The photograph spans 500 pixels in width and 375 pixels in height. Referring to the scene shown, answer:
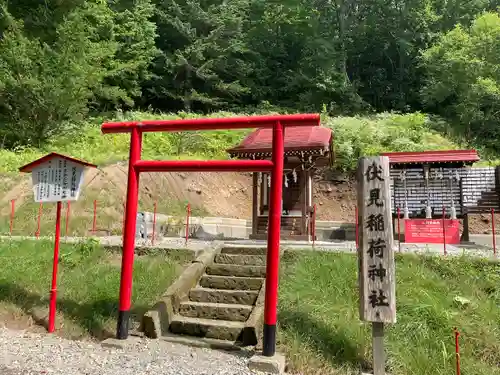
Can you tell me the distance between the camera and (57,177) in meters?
6.32

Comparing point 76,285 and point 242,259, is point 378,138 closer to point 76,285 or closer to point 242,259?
point 242,259

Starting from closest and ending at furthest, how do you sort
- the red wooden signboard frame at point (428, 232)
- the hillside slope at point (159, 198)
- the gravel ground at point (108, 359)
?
1. the gravel ground at point (108, 359)
2. the red wooden signboard frame at point (428, 232)
3. the hillside slope at point (159, 198)

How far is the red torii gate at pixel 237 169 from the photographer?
17.1 ft

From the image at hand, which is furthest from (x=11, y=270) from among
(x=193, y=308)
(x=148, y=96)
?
(x=148, y=96)

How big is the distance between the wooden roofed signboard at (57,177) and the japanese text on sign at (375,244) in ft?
13.5

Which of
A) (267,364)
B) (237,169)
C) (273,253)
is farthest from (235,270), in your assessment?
(267,364)

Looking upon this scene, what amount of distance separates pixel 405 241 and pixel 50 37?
19.6 metres

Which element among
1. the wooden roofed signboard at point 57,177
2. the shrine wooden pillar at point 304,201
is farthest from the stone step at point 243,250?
the shrine wooden pillar at point 304,201

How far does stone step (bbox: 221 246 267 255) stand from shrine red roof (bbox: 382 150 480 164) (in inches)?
290

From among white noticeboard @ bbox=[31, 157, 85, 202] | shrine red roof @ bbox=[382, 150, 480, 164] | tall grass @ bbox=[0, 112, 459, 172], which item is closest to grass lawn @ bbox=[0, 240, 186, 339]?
white noticeboard @ bbox=[31, 157, 85, 202]

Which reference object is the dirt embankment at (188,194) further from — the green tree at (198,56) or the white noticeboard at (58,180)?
the green tree at (198,56)

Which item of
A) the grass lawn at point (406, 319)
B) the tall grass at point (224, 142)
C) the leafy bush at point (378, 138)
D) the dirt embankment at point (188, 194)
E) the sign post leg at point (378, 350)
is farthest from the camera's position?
the leafy bush at point (378, 138)

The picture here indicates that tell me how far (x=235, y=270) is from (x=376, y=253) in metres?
2.89

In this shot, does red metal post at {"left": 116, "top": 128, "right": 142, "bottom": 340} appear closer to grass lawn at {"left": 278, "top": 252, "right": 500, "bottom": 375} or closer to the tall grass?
grass lawn at {"left": 278, "top": 252, "right": 500, "bottom": 375}
